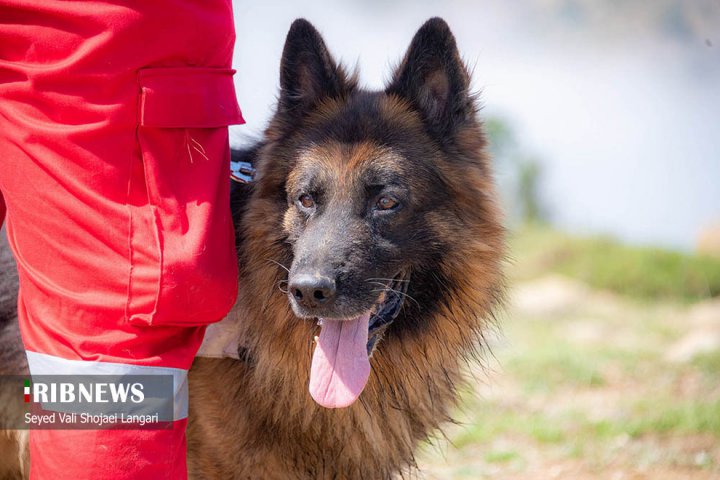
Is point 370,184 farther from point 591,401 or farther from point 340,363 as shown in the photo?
point 591,401

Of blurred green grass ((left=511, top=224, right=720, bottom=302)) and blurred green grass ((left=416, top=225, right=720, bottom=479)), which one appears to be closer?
blurred green grass ((left=416, top=225, right=720, bottom=479))

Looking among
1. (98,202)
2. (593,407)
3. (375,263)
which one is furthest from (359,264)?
(593,407)

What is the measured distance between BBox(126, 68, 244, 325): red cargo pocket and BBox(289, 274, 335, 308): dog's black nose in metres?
0.28

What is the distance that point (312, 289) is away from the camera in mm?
2697

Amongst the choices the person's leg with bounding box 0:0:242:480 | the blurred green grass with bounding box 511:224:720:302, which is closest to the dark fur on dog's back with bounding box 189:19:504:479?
the person's leg with bounding box 0:0:242:480

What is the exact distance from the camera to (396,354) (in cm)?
322

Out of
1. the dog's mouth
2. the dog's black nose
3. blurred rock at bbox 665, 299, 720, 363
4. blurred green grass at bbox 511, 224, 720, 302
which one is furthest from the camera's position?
blurred green grass at bbox 511, 224, 720, 302

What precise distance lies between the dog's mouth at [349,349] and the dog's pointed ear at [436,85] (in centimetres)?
78

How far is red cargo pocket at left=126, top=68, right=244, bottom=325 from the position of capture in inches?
87.8

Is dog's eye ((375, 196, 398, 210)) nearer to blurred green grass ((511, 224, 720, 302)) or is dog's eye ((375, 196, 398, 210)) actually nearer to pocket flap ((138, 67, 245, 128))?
pocket flap ((138, 67, 245, 128))

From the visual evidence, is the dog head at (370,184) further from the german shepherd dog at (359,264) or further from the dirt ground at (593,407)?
the dirt ground at (593,407)

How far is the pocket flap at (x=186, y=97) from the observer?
2.29 m

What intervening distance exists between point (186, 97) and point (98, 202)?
471 millimetres

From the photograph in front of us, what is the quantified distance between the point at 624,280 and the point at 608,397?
7.30 meters
